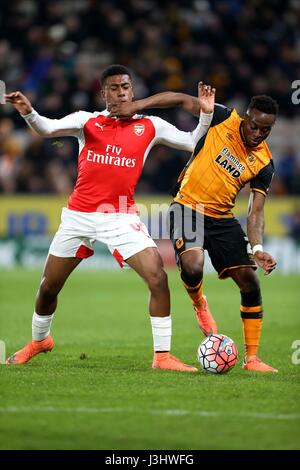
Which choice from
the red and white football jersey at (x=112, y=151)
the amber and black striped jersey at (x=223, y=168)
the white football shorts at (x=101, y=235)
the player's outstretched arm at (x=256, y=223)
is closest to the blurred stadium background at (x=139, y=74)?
the amber and black striped jersey at (x=223, y=168)

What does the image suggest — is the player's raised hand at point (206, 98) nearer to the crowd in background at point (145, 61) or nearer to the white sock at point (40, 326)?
the white sock at point (40, 326)

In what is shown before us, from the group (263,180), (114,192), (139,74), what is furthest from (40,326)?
(139,74)

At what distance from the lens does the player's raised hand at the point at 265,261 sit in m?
8.42

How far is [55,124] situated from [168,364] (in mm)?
2325

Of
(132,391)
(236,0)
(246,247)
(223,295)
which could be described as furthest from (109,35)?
(132,391)

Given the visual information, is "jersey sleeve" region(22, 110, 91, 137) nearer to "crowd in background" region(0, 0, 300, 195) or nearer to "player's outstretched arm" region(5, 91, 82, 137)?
"player's outstretched arm" region(5, 91, 82, 137)

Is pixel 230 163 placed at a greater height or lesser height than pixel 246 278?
greater

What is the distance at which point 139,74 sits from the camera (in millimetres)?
22734

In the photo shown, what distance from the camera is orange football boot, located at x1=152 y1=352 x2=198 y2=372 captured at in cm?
846

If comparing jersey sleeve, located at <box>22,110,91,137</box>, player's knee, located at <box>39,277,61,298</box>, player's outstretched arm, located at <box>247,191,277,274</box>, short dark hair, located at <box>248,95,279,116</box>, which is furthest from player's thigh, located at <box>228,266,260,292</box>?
jersey sleeve, located at <box>22,110,91,137</box>

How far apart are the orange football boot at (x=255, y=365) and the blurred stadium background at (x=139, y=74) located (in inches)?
478

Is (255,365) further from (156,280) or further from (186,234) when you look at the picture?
(186,234)

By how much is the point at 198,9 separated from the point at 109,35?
2598mm

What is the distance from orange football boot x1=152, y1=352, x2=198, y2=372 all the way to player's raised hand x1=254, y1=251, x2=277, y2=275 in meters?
1.09
